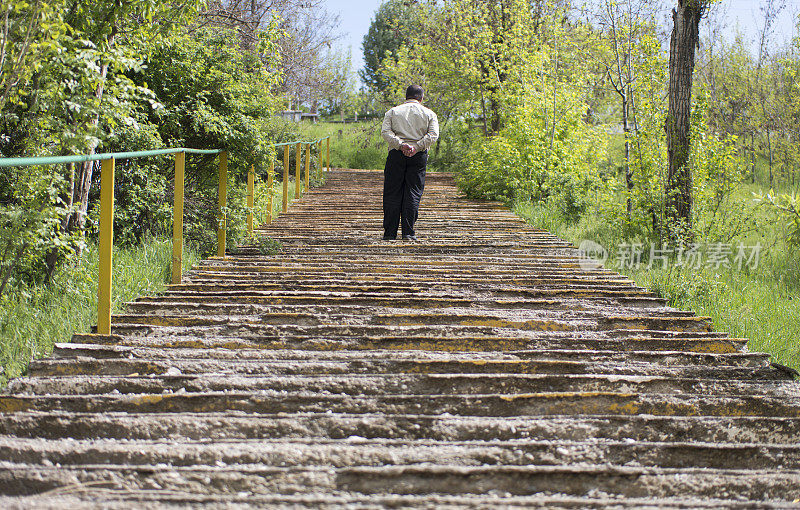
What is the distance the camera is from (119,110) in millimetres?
5230

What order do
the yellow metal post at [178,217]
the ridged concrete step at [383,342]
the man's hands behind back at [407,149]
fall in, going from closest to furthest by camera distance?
the ridged concrete step at [383,342] → the yellow metal post at [178,217] → the man's hands behind back at [407,149]

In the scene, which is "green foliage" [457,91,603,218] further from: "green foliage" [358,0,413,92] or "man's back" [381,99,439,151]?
"green foliage" [358,0,413,92]

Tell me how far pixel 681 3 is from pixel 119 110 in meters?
6.74

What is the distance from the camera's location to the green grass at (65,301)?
13.9ft

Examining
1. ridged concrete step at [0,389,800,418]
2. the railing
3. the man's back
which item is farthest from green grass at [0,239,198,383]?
the man's back

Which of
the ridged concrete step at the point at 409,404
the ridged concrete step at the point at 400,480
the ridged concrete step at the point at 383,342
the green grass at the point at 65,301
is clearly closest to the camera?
the ridged concrete step at the point at 400,480

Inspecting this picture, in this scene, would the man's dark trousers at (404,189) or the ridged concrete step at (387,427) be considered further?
the man's dark trousers at (404,189)

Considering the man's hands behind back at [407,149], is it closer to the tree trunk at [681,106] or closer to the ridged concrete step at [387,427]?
the tree trunk at [681,106]

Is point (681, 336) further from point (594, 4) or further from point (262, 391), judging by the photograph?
point (594, 4)

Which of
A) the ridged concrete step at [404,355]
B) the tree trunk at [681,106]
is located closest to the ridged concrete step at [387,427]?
the ridged concrete step at [404,355]

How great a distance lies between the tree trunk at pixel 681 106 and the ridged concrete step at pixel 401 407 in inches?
148

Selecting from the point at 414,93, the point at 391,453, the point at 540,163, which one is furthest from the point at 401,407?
the point at 540,163

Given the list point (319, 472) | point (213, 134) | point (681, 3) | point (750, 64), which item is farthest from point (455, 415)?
point (750, 64)

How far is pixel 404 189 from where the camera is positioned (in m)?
9.01
